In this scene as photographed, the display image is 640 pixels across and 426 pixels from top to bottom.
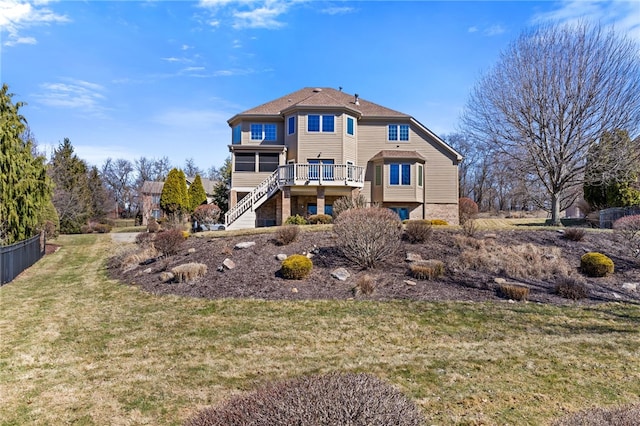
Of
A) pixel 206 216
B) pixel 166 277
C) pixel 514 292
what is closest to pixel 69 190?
pixel 206 216

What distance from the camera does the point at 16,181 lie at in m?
14.7

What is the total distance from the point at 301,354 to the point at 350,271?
4.78m

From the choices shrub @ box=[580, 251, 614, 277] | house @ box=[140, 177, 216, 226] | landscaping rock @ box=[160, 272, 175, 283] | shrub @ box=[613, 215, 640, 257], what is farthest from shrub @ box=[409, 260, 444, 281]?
house @ box=[140, 177, 216, 226]

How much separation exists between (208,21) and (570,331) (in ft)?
34.7

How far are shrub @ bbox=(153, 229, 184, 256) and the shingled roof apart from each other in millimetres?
12173

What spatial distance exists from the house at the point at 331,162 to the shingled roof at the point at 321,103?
66 mm

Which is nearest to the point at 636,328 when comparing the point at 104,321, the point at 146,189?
the point at 104,321

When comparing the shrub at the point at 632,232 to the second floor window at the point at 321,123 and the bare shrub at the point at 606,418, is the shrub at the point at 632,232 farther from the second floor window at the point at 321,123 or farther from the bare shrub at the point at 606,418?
the second floor window at the point at 321,123

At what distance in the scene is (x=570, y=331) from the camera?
6871 millimetres

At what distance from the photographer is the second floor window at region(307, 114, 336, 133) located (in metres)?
23.6

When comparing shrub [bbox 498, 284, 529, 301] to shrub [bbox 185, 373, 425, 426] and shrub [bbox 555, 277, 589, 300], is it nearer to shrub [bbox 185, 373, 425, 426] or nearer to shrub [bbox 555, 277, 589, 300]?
shrub [bbox 555, 277, 589, 300]

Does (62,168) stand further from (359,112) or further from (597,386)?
(597,386)

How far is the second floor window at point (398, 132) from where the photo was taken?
82.2 feet

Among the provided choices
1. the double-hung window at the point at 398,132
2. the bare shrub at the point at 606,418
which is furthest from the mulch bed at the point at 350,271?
Answer: the double-hung window at the point at 398,132
